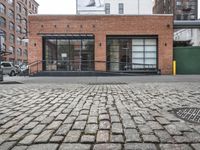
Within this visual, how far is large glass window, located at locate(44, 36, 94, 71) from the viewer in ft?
88.7

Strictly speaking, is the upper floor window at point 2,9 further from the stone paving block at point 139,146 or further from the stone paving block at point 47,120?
the stone paving block at point 139,146

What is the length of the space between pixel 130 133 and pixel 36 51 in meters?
23.6

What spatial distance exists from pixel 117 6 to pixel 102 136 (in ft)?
177

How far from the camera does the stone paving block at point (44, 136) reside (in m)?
3.91

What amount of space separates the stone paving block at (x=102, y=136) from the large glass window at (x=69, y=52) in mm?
22688

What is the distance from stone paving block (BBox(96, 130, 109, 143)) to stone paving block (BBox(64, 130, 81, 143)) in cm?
28

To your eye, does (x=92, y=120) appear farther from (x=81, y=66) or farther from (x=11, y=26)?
(x=11, y=26)

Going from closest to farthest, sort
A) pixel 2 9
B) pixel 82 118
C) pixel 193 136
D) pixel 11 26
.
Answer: pixel 193 136 → pixel 82 118 → pixel 2 9 → pixel 11 26

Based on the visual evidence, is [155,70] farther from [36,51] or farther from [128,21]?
[36,51]

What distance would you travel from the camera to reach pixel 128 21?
26.6 metres

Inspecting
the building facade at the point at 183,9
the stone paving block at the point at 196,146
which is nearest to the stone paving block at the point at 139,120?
the stone paving block at the point at 196,146

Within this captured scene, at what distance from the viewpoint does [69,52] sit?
27688 mm

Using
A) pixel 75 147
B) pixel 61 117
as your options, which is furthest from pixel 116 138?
pixel 61 117

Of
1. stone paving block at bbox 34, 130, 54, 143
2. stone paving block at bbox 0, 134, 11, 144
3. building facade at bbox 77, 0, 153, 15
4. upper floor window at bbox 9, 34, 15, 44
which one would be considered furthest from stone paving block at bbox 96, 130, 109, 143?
upper floor window at bbox 9, 34, 15, 44
